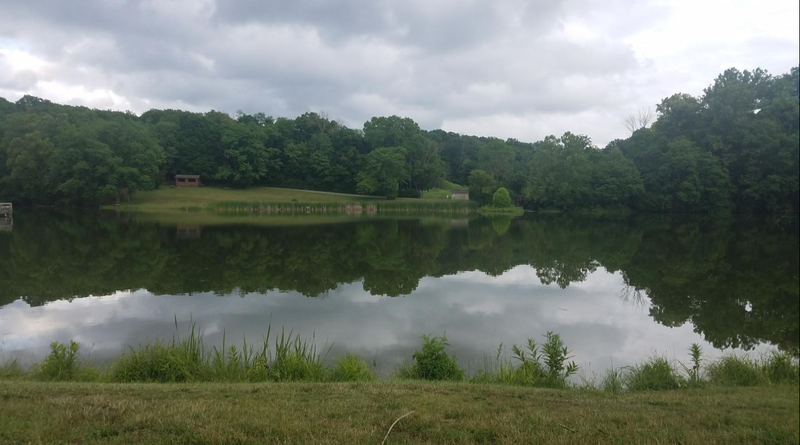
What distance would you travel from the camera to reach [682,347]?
977 centimetres

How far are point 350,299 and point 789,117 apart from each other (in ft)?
37.1

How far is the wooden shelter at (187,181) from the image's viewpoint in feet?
249

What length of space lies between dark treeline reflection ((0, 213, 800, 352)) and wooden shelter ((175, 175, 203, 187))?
46089 mm

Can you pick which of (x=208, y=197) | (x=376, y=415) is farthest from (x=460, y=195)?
(x=376, y=415)

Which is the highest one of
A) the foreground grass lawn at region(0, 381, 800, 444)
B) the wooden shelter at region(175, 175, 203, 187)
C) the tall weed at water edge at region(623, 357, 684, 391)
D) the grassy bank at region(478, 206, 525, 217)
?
the wooden shelter at region(175, 175, 203, 187)

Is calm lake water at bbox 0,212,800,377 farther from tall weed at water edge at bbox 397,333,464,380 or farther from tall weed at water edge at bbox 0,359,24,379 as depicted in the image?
tall weed at water edge at bbox 0,359,24,379

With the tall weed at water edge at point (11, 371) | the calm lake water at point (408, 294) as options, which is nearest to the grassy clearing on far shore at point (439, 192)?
the calm lake water at point (408, 294)

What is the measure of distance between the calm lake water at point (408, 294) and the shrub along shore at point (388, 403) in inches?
47.4

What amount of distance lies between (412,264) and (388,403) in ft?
49.7


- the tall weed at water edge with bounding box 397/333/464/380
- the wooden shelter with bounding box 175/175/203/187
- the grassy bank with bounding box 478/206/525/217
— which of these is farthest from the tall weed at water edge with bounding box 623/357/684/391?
the wooden shelter with bounding box 175/175/203/187

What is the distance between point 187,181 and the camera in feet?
251

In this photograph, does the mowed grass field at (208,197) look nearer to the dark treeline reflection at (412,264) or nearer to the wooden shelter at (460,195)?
the wooden shelter at (460,195)

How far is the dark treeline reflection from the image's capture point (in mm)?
10875

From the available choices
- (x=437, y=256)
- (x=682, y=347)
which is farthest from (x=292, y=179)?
(x=682, y=347)
